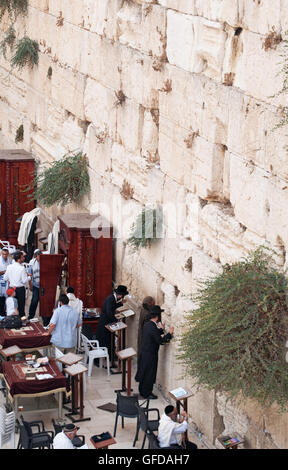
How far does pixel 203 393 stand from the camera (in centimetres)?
939

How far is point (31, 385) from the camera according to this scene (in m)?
9.41

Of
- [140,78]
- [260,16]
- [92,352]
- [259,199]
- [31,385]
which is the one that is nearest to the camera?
[260,16]

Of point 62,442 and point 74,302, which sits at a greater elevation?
point 74,302

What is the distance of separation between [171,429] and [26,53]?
926 cm

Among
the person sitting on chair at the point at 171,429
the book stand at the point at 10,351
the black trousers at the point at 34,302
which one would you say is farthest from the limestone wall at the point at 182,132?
the book stand at the point at 10,351

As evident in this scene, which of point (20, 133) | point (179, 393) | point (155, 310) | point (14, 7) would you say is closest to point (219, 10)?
point (155, 310)

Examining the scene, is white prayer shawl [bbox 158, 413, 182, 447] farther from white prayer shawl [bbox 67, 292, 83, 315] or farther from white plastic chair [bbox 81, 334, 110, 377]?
white prayer shawl [bbox 67, 292, 83, 315]

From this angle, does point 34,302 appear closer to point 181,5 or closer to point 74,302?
point 74,302

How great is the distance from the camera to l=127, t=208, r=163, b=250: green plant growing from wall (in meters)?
10.5

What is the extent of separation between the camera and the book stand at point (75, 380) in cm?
965

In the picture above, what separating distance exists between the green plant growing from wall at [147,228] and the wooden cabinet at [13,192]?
5.06 metres

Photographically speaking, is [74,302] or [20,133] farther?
[20,133]

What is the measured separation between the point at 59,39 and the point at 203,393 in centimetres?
707

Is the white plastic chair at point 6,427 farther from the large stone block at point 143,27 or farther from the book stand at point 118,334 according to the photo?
the large stone block at point 143,27
